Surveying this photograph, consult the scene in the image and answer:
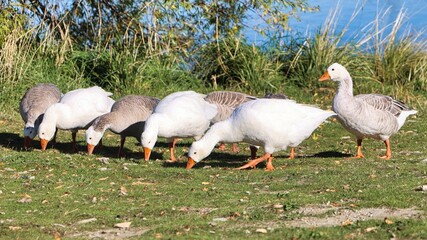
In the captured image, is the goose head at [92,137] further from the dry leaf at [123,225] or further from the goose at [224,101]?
the dry leaf at [123,225]

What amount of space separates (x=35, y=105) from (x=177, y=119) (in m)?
3.00

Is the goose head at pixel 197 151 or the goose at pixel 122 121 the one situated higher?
the goose at pixel 122 121

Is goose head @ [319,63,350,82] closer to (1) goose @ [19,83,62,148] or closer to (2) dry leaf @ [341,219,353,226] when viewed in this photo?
(1) goose @ [19,83,62,148]

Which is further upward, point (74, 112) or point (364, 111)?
point (364, 111)

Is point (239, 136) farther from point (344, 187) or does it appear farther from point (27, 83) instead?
point (27, 83)

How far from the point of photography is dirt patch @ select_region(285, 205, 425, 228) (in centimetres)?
793

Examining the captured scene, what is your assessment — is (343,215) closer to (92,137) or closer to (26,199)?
(26,199)

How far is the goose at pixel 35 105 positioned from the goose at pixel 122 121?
117 centimetres

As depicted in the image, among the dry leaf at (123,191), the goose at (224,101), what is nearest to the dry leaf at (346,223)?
the dry leaf at (123,191)

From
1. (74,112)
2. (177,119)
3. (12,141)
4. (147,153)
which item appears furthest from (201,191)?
(12,141)

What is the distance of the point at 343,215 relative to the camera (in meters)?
8.21

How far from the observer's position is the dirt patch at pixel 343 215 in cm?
793

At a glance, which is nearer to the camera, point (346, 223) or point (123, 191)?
point (346, 223)

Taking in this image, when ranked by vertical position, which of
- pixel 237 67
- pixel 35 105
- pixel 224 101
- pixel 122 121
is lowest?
pixel 122 121
